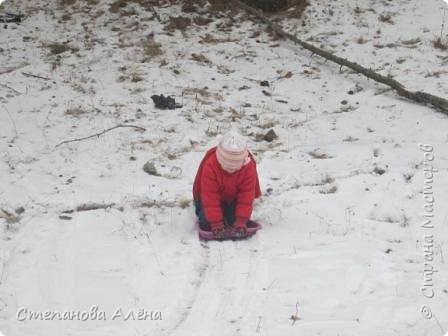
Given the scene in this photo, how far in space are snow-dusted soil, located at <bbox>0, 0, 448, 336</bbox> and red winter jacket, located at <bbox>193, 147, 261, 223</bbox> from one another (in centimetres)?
30

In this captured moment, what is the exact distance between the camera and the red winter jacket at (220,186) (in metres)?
4.80

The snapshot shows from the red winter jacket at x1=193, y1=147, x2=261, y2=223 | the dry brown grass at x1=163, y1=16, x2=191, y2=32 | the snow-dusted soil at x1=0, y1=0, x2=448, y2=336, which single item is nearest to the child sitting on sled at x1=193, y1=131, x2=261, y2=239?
the red winter jacket at x1=193, y1=147, x2=261, y2=223

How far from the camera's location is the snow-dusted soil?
3943mm

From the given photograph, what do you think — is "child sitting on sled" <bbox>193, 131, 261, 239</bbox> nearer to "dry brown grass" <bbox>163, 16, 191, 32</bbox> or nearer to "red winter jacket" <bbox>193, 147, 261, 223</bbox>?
"red winter jacket" <bbox>193, 147, 261, 223</bbox>

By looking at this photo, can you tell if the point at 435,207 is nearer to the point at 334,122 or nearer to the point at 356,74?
the point at 334,122

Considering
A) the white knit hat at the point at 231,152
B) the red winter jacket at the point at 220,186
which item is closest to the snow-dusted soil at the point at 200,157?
the red winter jacket at the point at 220,186

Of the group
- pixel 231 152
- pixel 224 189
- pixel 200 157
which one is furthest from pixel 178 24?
pixel 231 152

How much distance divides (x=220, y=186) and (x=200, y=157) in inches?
54.3

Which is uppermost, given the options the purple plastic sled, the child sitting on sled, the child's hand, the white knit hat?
the white knit hat

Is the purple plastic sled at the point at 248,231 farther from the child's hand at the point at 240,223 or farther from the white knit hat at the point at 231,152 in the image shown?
the white knit hat at the point at 231,152

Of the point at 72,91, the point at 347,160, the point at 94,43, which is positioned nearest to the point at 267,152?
the point at 347,160

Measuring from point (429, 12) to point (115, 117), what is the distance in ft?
19.6

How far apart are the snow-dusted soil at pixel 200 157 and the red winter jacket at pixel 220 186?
0.97 ft

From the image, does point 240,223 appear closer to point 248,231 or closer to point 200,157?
point 248,231
